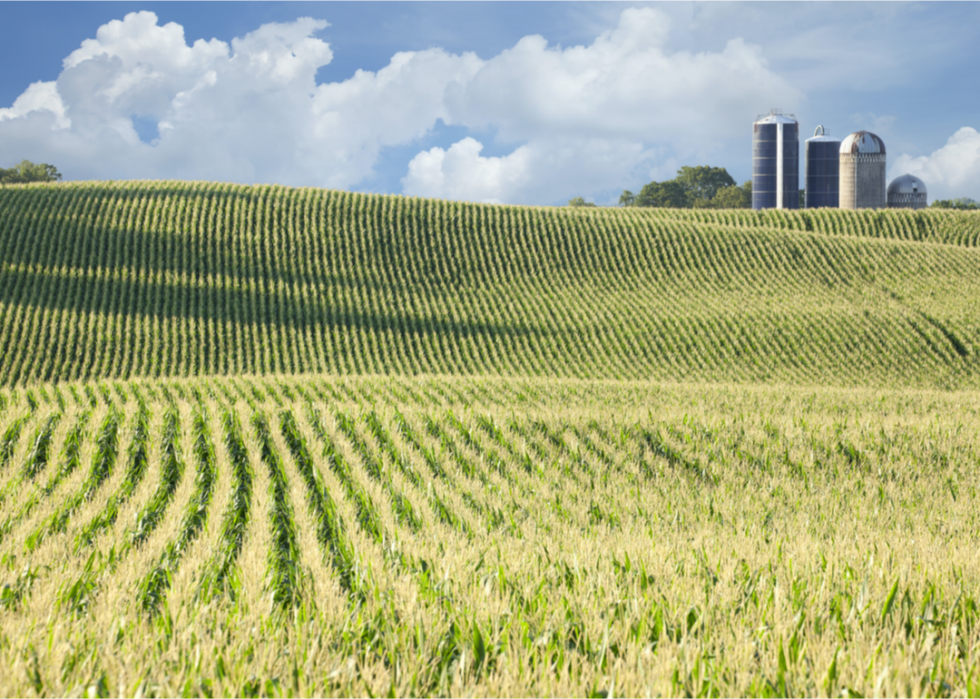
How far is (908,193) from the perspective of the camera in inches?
2940

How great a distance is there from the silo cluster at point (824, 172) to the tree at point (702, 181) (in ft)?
80.1

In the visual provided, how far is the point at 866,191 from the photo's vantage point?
247 ft

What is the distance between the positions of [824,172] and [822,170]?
42cm

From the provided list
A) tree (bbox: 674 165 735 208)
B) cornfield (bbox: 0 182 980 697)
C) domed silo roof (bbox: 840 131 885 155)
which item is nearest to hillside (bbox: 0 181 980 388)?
cornfield (bbox: 0 182 980 697)

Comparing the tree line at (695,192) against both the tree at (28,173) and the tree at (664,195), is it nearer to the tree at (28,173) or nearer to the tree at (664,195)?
the tree at (664,195)

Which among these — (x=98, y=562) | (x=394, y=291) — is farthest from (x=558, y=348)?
(x=98, y=562)

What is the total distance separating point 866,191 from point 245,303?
76048 millimetres

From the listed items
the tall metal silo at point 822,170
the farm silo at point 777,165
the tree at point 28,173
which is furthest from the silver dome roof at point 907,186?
the tree at point 28,173

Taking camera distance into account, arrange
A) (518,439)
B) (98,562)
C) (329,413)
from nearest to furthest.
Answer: (98,562) < (518,439) < (329,413)

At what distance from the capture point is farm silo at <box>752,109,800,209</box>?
8594 cm

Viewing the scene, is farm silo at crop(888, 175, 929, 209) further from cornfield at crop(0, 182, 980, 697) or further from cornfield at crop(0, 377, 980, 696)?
cornfield at crop(0, 377, 980, 696)

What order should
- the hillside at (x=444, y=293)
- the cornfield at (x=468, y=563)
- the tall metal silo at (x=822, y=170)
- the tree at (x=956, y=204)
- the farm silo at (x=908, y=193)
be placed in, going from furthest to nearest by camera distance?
the tree at (x=956, y=204) < the tall metal silo at (x=822, y=170) < the farm silo at (x=908, y=193) < the hillside at (x=444, y=293) < the cornfield at (x=468, y=563)

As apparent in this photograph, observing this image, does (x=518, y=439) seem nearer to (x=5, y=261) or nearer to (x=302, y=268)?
(x=302, y=268)

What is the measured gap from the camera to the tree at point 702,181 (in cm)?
11300
